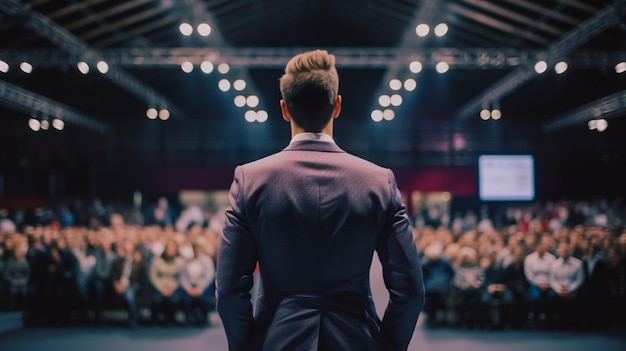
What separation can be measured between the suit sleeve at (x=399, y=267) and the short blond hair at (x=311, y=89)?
24 cm

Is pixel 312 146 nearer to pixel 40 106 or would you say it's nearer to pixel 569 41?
pixel 569 41

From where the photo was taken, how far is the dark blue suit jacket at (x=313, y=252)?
1.28 metres

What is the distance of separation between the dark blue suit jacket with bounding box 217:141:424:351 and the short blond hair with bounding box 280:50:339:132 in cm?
9

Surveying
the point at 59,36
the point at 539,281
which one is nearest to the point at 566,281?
the point at 539,281

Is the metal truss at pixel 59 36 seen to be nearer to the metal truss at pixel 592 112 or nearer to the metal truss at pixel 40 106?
the metal truss at pixel 40 106

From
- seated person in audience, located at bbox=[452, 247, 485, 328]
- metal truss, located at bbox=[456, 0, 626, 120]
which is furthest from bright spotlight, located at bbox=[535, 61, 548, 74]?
seated person in audience, located at bbox=[452, 247, 485, 328]

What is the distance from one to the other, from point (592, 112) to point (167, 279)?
12190 millimetres

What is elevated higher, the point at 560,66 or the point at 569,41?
the point at 569,41

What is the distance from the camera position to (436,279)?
756 cm

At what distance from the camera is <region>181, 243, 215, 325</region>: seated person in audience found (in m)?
7.44

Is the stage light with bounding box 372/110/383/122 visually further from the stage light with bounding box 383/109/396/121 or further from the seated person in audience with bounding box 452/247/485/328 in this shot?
the seated person in audience with bounding box 452/247/485/328

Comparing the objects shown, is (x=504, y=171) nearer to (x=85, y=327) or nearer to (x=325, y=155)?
(x=85, y=327)

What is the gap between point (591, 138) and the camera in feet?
58.0

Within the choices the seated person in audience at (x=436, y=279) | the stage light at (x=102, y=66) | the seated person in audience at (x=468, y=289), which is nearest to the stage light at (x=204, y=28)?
the stage light at (x=102, y=66)
